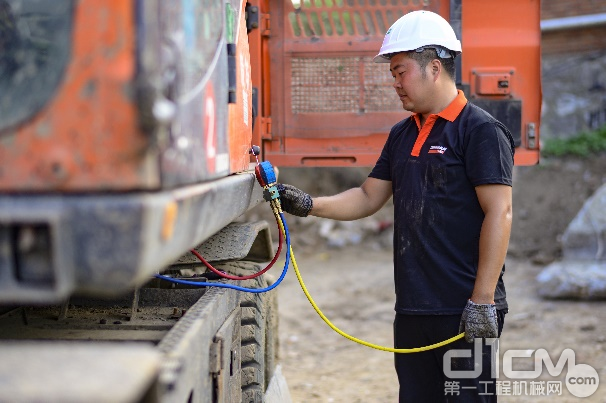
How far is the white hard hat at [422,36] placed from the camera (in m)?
3.72

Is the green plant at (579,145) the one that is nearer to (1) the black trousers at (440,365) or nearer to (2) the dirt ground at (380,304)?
(2) the dirt ground at (380,304)

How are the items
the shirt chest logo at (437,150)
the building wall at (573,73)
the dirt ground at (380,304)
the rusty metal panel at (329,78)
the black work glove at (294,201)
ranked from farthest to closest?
1. the building wall at (573,73)
2. the dirt ground at (380,304)
3. the rusty metal panel at (329,78)
4. the black work glove at (294,201)
5. the shirt chest logo at (437,150)

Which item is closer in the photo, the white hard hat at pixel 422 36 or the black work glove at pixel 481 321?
the black work glove at pixel 481 321

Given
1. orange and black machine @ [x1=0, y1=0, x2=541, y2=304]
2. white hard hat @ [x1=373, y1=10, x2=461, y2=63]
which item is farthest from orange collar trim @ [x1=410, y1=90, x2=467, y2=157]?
orange and black machine @ [x1=0, y1=0, x2=541, y2=304]

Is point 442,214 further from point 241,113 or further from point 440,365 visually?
point 241,113

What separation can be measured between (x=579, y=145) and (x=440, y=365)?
9.27 meters

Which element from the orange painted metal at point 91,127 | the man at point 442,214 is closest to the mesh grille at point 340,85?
the man at point 442,214

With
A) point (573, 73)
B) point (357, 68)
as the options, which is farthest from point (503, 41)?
point (573, 73)

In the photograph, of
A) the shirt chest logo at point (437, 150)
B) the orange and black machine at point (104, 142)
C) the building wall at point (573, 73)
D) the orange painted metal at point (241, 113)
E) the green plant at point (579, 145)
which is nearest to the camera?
the orange and black machine at point (104, 142)

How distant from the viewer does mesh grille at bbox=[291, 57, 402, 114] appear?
15.4 ft

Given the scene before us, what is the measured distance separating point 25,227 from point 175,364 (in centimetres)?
69

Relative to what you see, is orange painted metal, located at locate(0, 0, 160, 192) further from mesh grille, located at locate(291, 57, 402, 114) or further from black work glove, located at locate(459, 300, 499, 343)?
mesh grille, located at locate(291, 57, 402, 114)

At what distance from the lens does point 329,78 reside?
471 cm

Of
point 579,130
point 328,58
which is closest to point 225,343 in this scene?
point 328,58
